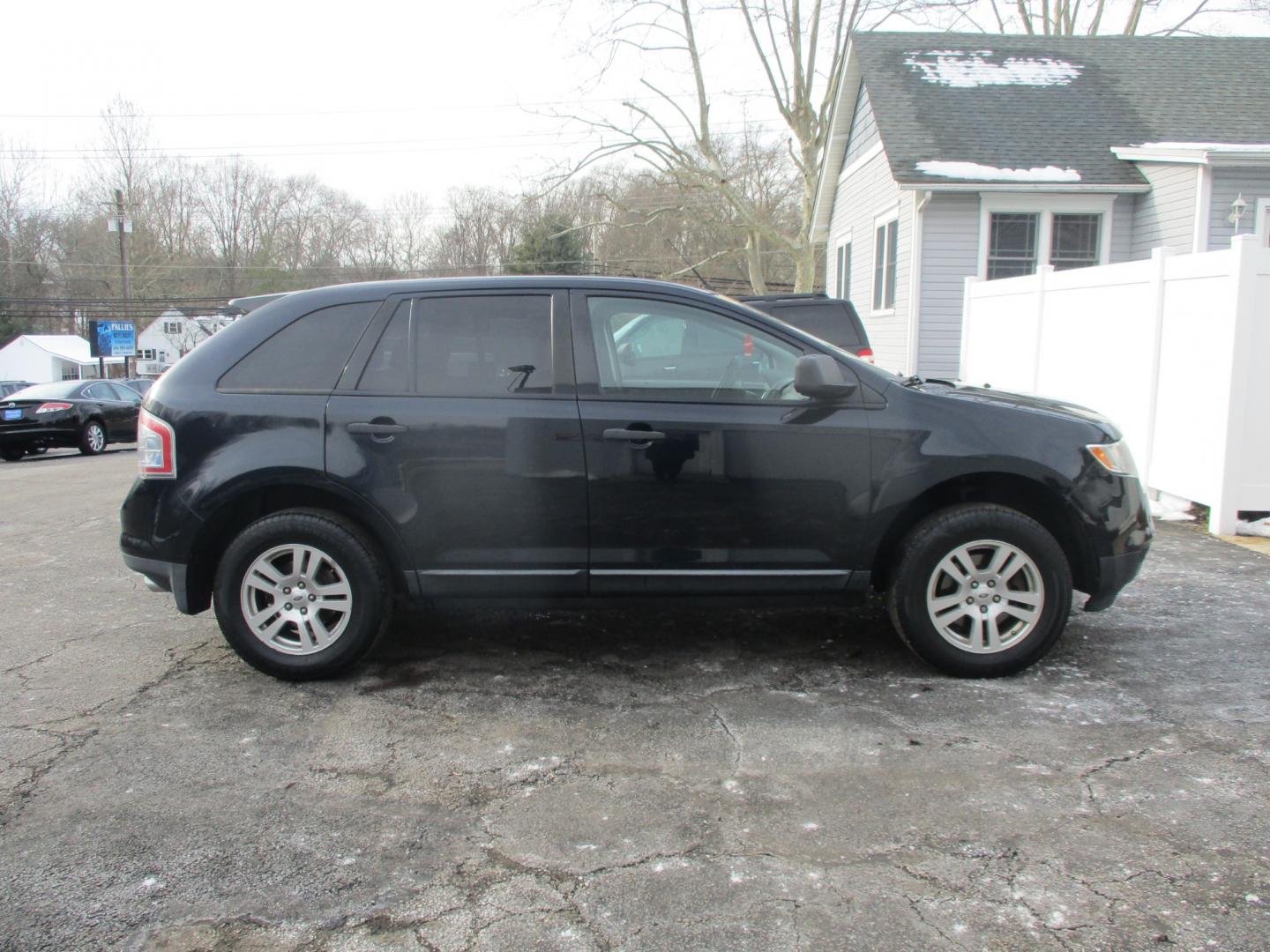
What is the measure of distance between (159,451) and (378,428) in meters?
0.98

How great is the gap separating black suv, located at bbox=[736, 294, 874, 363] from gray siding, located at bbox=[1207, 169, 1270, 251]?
6.64 meters

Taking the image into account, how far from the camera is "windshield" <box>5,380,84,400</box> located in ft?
60.5

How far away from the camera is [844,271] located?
21.3m

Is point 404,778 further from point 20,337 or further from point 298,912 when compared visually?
point 20,337

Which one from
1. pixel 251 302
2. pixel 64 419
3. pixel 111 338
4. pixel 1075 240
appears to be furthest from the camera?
pixel 111 338

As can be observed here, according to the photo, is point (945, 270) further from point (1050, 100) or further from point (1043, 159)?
point (1050, 100)

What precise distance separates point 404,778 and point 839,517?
2.11 m

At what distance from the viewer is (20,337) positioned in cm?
6078

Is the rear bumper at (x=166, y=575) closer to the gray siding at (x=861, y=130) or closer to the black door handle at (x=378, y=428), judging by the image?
the black door handle at (x=378, y=428)

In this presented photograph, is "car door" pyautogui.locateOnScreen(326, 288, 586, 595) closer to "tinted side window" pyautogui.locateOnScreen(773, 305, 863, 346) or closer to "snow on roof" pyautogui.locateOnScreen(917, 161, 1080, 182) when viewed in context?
"tinted side window" pyautogui.locateOnScreen(773, 305, 863, 346)

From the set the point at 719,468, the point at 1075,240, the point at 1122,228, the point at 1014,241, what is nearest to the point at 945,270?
the point at 1014,241

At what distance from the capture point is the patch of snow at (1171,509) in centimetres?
774

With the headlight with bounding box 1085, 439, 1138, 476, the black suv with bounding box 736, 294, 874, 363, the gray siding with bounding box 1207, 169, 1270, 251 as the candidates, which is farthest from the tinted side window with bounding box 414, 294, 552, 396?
the gray siding with bounding box 1207, 169, 1270, 251

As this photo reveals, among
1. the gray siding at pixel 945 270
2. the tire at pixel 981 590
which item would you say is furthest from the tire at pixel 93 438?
the tire at pixel 981 590
